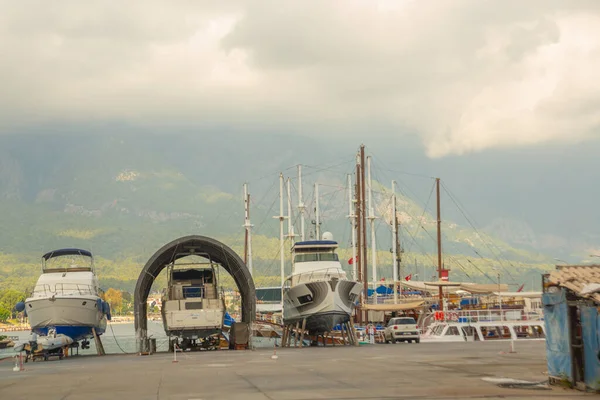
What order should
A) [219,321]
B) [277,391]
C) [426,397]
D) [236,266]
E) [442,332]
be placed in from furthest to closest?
[442,332], [236,266], [219,321], [277,391], [426,397]

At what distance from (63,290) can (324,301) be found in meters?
19.0

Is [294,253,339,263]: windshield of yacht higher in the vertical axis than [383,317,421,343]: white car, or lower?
higher

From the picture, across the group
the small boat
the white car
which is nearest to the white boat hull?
the white car

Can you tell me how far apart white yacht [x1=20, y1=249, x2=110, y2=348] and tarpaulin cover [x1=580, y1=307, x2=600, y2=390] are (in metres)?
44.1

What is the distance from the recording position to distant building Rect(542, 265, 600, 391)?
74.4ft

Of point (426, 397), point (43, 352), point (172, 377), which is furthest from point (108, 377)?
point (43, 352)

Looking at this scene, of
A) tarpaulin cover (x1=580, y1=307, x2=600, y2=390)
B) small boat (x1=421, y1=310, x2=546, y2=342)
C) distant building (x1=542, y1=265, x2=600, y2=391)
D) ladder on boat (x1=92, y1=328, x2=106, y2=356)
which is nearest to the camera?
tarpaulin cover (x1=580, y1=307, x2=600, y2=390)

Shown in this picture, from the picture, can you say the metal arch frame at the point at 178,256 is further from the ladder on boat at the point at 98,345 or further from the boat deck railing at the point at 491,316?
the boat deck railing at the point at 491,316

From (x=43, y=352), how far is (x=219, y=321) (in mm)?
11079

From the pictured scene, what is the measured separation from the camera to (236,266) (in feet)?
205

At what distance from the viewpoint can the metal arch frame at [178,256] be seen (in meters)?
58.9

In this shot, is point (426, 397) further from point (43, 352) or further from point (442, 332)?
point (442, 332)

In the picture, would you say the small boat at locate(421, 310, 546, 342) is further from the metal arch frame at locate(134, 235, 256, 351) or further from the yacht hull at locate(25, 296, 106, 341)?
the yacht hull at locate(25, 296, 106, 341)

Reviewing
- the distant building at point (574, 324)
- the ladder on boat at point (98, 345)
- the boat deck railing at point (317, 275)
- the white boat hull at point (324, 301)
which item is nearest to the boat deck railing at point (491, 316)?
the boat deck railing at point (317, 275)
